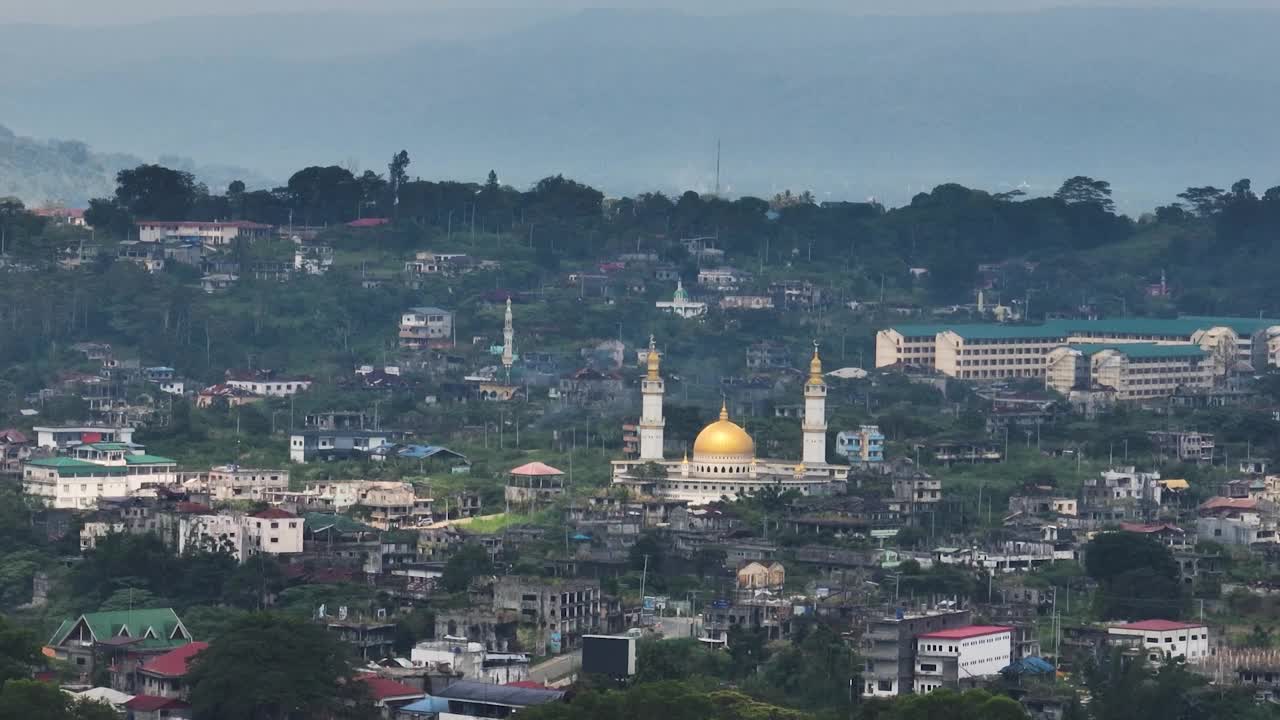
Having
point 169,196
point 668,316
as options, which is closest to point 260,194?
point 169,196

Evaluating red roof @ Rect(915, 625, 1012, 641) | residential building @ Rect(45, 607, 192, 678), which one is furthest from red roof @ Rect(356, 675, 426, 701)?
red roof @ Rect(915, 625, 1012, 641)

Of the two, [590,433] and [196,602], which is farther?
[590,433]

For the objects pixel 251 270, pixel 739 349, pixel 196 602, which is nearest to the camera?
pixel 196 602

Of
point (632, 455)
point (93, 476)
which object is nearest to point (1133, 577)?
point (632, 455)

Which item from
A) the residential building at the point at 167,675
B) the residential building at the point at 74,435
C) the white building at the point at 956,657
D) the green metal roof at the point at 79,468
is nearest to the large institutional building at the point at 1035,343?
the residential building at the point at 74,435

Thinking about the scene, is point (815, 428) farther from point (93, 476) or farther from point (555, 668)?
point (555, 668)

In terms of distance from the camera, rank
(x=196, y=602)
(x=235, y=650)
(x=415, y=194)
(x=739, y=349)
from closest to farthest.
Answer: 1. (x=235, y=650)
2. (x=196, y=602)
3. (x=739, y=349)
4. (x=415, y=194)

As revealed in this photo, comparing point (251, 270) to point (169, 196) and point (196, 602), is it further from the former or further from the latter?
point (196, 602)
